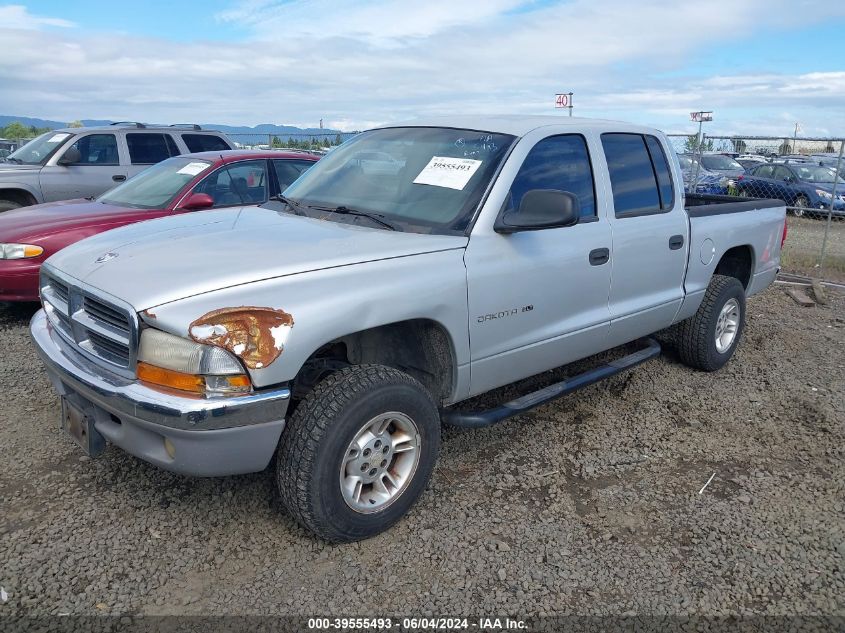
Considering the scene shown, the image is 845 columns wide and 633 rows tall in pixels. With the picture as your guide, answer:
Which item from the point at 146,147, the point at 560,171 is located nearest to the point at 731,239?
the point at 560,171

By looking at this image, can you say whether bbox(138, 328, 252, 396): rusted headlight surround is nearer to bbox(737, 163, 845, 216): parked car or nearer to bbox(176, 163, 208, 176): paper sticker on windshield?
bbox(176, 163, 208, 176): paper sticker on windshield

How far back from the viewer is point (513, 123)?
3.77 metres

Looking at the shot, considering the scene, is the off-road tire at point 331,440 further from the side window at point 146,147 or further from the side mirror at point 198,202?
the side window at point 146,147

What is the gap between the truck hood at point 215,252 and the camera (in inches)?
101

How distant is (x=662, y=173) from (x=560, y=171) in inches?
43.4

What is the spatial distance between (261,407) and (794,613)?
223 centimetres

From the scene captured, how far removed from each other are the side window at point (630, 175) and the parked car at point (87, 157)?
6812 mm

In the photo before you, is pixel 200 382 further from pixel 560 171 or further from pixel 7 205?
pixel 7 205

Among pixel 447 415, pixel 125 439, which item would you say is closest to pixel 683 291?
pixel 447 415

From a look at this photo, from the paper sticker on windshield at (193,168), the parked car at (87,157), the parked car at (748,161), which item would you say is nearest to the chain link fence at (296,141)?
the parked car at (87,157)

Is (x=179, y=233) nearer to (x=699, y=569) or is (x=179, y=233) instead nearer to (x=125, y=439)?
(x=125, y=439)

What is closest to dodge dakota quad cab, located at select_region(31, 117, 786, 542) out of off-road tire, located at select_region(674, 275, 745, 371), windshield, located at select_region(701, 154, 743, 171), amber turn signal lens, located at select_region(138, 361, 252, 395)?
amber turn signal lens, located at select_region(138, 361, 252, 395)

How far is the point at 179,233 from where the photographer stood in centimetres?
321

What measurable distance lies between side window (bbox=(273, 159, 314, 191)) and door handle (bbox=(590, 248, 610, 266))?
156 inches
